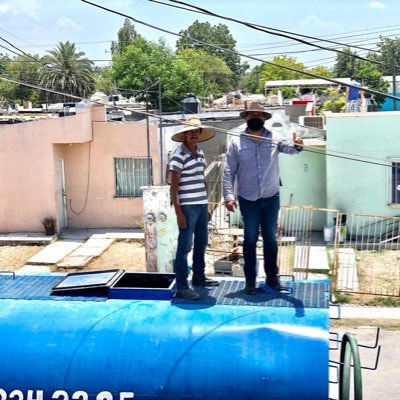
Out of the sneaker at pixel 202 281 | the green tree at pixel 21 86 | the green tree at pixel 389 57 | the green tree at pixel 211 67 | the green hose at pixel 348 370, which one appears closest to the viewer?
the green hose at pixel 348 370

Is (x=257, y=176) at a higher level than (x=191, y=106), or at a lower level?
lower

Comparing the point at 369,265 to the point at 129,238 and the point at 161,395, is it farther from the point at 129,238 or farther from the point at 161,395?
the point at 161,395

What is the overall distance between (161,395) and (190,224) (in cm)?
172

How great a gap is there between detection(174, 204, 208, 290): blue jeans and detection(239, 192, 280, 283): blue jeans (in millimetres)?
363

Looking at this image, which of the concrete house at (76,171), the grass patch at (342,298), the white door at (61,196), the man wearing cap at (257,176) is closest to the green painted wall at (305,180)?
the concrete house at (76,171)

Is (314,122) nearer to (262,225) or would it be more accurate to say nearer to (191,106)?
(191,106)

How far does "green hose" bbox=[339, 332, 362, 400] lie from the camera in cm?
430

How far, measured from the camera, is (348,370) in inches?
173

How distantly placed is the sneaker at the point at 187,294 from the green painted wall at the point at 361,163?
433 inches

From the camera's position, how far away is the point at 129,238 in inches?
661

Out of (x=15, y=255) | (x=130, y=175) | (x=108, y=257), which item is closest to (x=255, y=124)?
(x=108, y=257)

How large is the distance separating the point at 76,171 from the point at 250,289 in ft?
44.2

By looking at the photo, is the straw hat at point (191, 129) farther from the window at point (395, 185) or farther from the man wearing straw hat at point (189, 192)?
the window at point (395, 185)

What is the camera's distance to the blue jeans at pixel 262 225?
5781 millimetres
